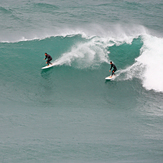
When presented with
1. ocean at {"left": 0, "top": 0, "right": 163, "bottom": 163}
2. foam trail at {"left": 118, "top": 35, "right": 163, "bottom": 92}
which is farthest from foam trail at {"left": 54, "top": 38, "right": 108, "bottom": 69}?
foam trail at {"left": 118, "top": 35, "right": 163, "bottom": 92}

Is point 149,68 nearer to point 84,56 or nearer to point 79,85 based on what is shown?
point 84,56

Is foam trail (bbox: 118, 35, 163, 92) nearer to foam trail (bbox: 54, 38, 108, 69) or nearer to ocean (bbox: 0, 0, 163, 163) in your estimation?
ocean (bbox: 0, 0, 163, 163)

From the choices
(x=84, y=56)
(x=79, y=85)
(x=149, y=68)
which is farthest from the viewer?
(x=84, y=56)

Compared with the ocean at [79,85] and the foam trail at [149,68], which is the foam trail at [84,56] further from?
the foam trail at [149,68]

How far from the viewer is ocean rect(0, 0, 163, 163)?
37.2ft

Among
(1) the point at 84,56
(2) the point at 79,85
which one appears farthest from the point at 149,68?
(2) the point at 79,85

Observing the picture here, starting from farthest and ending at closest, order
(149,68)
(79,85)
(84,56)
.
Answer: (84,56) < (149,68) < (79,85)

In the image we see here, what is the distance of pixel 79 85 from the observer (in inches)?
653

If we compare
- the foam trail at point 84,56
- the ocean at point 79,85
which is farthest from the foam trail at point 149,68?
the foam trail at point 84,56

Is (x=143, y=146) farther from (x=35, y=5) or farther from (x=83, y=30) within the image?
(x=35, y=5)

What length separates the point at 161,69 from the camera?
18.4 meters

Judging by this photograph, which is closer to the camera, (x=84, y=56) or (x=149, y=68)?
(x=149, y=68)

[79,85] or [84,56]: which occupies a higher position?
[84,56]

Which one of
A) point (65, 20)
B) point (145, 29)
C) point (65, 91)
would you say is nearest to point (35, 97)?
point (65, 91)
